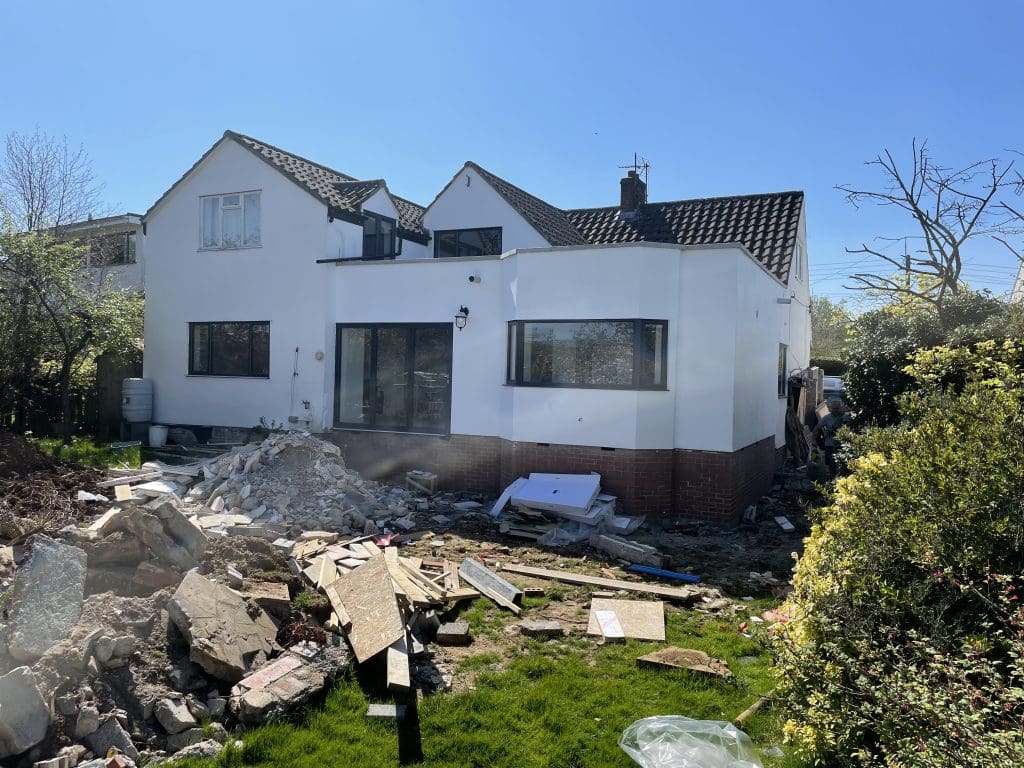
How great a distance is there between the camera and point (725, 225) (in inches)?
698

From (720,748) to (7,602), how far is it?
4.89m

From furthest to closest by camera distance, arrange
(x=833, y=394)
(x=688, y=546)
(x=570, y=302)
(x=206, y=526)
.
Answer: (x=833, y=394) → (x=570, y=302) → (x=688, y=546) → (x=206, y=526)

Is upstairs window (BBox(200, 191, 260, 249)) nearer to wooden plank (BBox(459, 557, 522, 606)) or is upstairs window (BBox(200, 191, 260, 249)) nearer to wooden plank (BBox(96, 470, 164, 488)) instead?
wooden plank (BBox(96, 470, 164, 488))

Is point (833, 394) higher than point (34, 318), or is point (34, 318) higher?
point (34, 318)

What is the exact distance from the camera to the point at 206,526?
9516 mm

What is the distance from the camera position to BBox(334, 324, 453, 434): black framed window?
45.1ft

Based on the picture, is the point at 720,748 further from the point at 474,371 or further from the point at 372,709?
the point at 474,371

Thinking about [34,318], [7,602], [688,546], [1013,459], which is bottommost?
[688,546]

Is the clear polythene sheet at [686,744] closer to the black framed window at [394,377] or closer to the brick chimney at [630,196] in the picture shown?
the black framed window at [394,377]

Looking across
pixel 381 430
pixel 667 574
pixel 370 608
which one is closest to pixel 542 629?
pixel 370 608

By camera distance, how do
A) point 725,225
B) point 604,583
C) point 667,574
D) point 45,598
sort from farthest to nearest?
1. point 725,225
2. point 667,574
3. point 604,583
4. point 45,598

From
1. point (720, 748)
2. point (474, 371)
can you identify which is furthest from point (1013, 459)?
point (474, 371)

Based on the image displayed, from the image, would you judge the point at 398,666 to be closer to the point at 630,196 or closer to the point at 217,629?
the point at 217,629

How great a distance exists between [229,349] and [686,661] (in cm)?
1317
